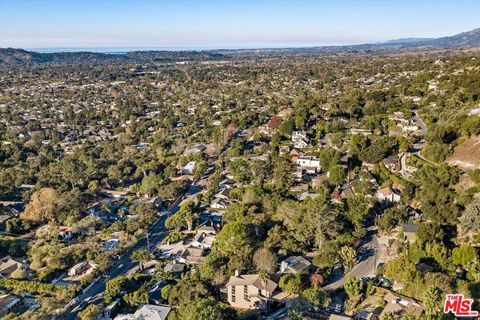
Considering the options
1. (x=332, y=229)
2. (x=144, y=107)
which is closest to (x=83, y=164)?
(x=332, y=229)

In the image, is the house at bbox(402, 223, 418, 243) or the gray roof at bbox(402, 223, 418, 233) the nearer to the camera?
the house at bbox(402, 223, 418, 243)

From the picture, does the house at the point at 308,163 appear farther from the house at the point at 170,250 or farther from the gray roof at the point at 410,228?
the house at the point at 170,250

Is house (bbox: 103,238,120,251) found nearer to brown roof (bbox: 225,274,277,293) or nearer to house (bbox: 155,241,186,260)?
house (bbox: 155,241,186,260)

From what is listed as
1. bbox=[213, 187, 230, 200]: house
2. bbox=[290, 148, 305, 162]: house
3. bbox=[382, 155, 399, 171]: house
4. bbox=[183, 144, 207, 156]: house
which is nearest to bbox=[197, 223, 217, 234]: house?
bbox=[213, 187, 230, 200]: house

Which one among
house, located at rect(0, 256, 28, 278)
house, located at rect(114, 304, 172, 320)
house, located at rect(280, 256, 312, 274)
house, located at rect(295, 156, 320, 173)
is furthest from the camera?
house, located at rect(295, 156, 320, 173)

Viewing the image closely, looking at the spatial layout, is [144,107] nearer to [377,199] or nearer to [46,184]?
[46,184]

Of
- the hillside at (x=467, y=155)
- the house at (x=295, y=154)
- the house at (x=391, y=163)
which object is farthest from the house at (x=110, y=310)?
the hillside at (x=467, y=155)
